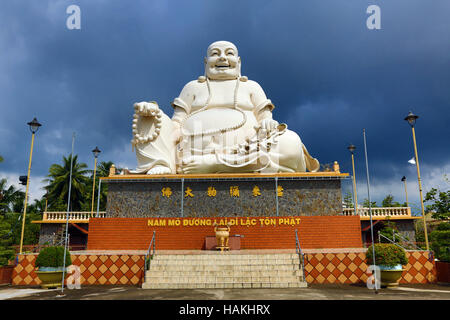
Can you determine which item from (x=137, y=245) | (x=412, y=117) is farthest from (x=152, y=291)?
(x=412, y=117)

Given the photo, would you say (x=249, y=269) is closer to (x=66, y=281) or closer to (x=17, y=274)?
(x=66, y=281)

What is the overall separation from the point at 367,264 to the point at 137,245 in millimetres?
6152

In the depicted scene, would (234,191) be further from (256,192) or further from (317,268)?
(317,268)

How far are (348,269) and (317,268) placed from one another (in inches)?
27.9

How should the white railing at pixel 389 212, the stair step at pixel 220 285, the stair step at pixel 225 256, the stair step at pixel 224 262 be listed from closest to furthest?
1. the stair step at pixel 220 285
2. the stair step at pixel 224 262
3. the stair step at pixel 225 256
4. the white railing at pixel 389 212

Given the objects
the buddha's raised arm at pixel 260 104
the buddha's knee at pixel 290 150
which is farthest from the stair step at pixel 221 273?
the buddha's raised arm at pixel 260 104

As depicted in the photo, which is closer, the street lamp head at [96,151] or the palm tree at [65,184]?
the street lamp head at [96,151]

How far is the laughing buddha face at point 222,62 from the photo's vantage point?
1421 centimetres

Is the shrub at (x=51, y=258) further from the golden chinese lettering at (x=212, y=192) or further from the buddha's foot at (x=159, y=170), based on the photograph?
the golden chinese lettering at (x=212, y=192)

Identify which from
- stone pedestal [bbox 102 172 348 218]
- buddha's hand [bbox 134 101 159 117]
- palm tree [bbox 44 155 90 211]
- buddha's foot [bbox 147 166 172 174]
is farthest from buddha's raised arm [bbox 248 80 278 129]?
palm tree [bbox 44 155 90 211]

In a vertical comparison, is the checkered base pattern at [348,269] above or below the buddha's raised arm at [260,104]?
below

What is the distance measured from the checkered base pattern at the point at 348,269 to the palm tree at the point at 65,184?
21862 mm

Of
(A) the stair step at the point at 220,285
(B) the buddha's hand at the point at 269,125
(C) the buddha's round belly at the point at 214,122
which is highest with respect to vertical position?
(C) the buddha's round belly at the point at 214,122

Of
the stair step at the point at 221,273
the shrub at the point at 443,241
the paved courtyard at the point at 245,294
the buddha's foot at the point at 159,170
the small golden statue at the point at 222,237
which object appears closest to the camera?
the paved courtyard at the point at 245,294
